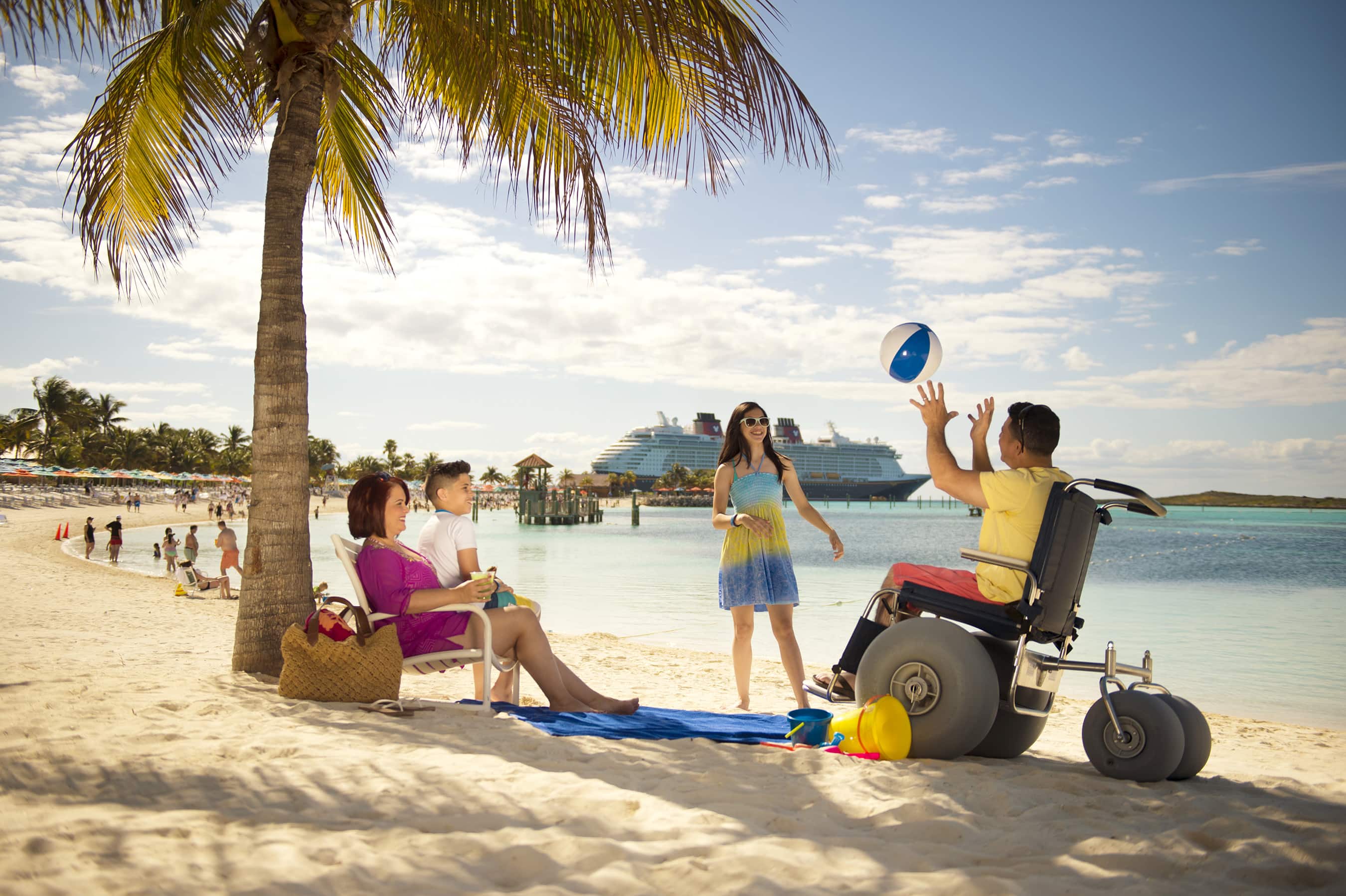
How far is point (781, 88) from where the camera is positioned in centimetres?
403

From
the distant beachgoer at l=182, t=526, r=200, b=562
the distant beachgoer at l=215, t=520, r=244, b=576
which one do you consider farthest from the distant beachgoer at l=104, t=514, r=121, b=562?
the distant beachgoer at l=215, t=520, r=244, b=576

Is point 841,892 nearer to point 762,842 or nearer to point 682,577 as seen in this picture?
point 762,842

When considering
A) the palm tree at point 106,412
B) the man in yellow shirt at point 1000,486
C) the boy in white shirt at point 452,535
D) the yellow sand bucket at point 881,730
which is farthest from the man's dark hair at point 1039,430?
the palm tree at point 106,412

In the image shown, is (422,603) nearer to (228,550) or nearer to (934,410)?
(934,410)

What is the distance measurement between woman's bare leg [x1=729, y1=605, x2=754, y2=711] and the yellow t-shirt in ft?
4.79

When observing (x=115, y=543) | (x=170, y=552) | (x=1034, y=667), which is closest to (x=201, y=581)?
(x=170, y=552)

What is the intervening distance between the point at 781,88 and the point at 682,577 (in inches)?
549

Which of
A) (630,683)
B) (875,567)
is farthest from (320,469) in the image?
(630,683)

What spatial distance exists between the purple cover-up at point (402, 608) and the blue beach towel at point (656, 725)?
397 millimetres

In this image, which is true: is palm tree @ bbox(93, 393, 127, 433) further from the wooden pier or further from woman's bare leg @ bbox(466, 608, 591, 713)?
woman's bare leg @ bbox(466, 608, 591, 713)

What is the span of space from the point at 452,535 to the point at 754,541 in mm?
1374

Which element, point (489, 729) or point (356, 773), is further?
point (489, 729)

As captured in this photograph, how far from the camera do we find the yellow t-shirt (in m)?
2.63

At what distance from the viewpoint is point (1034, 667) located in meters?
2.74
